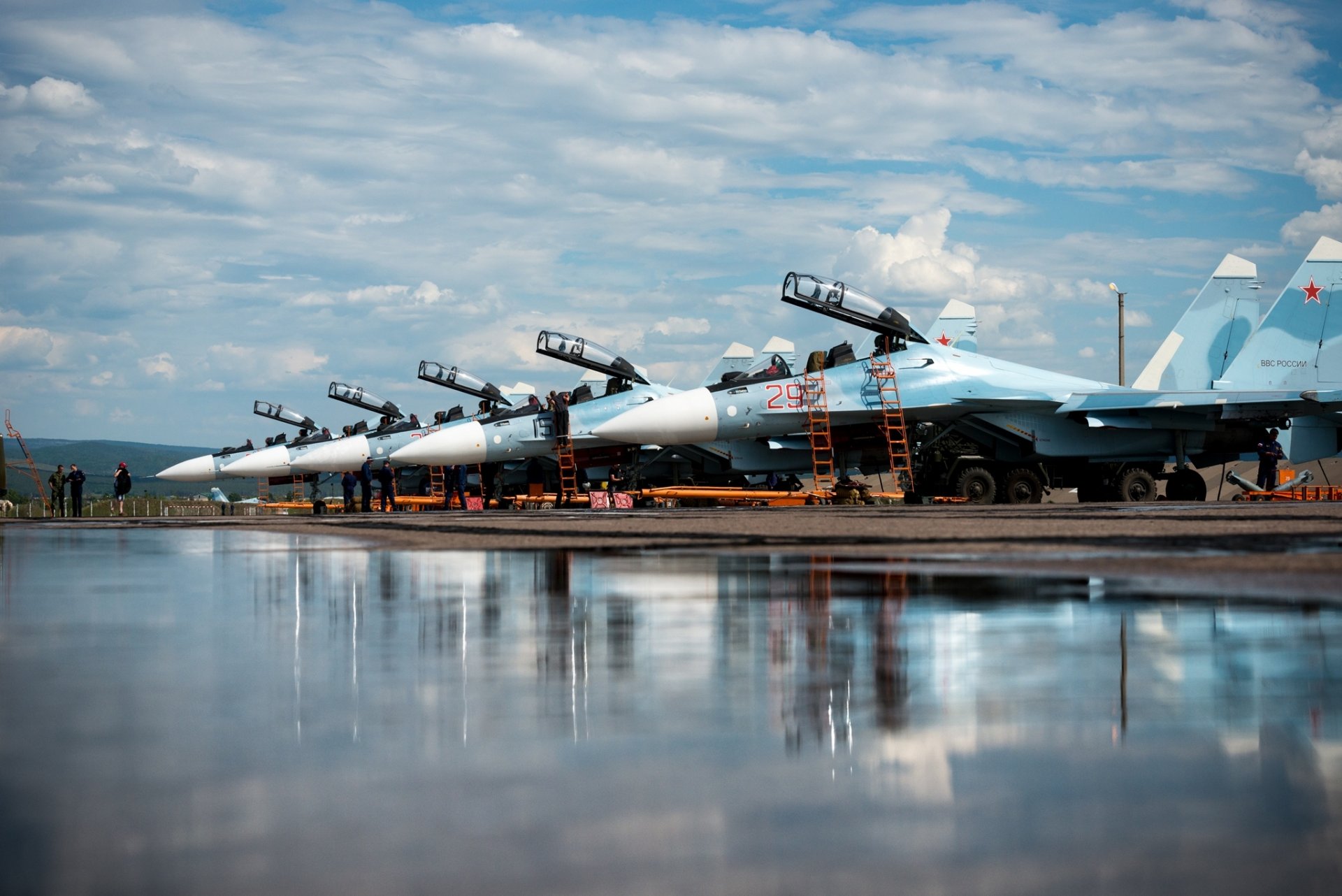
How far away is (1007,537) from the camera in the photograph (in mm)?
11594

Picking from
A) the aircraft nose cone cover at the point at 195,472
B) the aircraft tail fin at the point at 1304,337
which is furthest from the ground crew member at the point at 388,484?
the aircraft tail fin at the point at 1304,337

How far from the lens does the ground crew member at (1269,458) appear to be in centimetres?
2686

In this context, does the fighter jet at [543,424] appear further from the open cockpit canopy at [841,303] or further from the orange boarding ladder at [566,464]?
the open cockpit canopy at [841,303]

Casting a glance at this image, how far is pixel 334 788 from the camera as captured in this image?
111 inches

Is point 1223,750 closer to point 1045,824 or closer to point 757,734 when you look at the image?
point 1045,824

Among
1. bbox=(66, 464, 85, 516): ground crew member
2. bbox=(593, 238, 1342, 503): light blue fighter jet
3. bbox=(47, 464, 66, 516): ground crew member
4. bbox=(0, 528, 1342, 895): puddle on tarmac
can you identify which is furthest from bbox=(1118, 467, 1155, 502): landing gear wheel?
bbox=(47, 464, 66, 516): ground crew member

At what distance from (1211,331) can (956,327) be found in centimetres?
737


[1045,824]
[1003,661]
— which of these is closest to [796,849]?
[1045,824]

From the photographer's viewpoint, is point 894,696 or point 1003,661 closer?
point 894,696

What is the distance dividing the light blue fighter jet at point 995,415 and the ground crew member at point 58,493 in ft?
60.0

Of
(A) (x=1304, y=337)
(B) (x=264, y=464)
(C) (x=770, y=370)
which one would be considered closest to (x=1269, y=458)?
(A) (x=1304, y=337)

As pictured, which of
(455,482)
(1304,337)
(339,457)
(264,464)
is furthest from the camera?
(264,464)

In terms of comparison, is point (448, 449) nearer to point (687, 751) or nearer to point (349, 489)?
point (349, 489)

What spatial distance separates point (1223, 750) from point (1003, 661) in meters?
1.37
